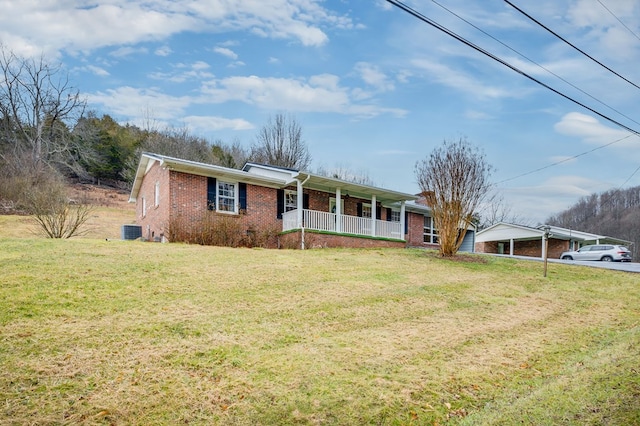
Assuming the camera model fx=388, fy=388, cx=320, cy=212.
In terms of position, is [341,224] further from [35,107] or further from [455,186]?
[35,107]

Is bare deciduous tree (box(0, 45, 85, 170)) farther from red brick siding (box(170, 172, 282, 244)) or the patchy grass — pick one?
the patchy grass

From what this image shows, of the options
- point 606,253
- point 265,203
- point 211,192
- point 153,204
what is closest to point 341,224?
point 265,203

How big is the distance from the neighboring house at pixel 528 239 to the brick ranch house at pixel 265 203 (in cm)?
1611

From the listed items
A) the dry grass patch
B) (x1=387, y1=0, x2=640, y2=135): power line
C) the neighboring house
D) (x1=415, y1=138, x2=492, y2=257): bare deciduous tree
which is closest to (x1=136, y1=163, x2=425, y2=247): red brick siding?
(x1=415, y1=138, x2=492, y2=257): bare deciduous tree

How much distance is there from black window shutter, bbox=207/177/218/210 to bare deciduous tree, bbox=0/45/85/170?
2759 centimetres

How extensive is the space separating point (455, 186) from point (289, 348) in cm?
1173

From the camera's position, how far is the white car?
24.0 meters

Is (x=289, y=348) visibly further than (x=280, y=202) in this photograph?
No

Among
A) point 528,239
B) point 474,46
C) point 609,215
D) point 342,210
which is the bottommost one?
point 528,239

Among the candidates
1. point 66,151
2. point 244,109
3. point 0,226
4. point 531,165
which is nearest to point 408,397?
point 244,109

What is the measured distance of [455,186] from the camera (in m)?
15.0

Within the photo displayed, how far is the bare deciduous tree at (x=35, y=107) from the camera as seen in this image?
35906 mm

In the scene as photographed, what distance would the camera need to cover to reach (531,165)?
2242 cm

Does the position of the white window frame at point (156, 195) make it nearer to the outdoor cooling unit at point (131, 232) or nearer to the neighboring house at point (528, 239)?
the outdoor cooling unit at point (131, 232)
